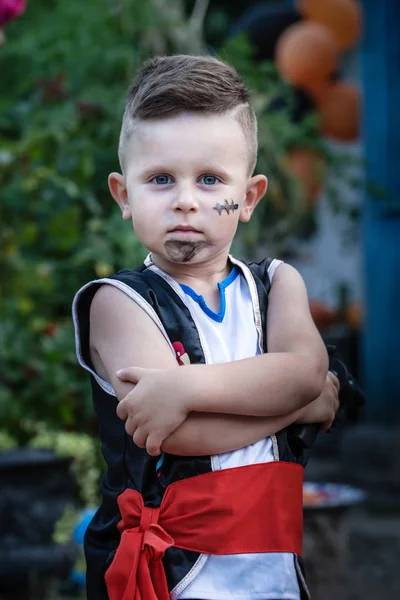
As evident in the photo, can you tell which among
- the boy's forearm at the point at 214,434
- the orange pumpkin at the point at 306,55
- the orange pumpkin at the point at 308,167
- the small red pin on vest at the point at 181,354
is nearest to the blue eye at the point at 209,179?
the small red pin on vest at the point at 181,354

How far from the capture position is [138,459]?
1.48m

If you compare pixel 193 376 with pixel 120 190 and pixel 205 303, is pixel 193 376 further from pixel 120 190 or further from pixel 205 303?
pixel 120 190

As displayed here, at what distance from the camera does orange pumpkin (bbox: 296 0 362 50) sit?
5625mm

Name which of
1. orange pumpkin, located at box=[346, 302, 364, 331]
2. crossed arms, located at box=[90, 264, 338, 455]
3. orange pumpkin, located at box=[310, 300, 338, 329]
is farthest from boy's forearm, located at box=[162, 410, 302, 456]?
orange pumpkin, located at box=[346, 302, 364, 331]

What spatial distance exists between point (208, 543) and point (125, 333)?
0.32 meters

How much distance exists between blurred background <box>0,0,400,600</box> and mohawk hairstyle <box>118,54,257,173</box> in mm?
1211

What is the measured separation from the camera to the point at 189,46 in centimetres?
417

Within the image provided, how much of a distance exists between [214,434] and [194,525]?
0.13 m

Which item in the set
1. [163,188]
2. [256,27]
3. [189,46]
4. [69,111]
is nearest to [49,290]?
[69,111]

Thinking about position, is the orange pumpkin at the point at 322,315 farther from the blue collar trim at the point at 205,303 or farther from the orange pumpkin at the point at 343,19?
the blue collar trim at the point at 205,303

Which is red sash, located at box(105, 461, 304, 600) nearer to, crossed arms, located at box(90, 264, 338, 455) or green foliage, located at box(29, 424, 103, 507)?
crossed arms, located at box(90, 264, 338, 455)

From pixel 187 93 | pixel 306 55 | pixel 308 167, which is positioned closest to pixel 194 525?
pixel 187 93

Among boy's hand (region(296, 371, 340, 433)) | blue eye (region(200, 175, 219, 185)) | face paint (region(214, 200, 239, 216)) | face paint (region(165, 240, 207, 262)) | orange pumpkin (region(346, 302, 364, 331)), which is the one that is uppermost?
blue eye (region(200, 175, 219, 185))

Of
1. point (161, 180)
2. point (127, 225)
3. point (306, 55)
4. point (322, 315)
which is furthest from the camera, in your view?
point (322, 315)
